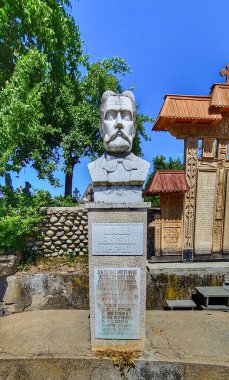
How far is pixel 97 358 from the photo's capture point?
2654 millimetres

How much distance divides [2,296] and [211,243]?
546 centimetres

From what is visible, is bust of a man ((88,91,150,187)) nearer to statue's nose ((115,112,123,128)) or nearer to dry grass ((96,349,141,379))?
statue's nose ((115,112,123,128))

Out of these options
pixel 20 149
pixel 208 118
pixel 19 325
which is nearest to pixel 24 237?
pixel 19 325

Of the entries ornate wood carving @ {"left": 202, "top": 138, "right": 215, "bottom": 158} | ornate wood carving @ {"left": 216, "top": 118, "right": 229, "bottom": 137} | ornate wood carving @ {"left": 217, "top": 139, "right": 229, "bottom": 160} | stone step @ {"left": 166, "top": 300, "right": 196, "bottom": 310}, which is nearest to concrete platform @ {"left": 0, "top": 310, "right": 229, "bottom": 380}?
stone step @ {"left": 166, "top": 300, "right": 196, "bottom": 310}

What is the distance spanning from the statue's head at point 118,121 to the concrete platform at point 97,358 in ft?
7.82

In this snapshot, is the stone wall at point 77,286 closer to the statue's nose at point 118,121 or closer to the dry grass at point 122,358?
the dry grass at point 122,358

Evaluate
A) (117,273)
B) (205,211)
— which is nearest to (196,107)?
(205,211)

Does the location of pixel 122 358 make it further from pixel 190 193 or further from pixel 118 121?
pixel 190 193

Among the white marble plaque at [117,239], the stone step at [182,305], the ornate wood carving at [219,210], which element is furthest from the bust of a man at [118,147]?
the ornate wood carving at [219,210]

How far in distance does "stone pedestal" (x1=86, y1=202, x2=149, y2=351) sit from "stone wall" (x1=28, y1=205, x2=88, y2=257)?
13.5 ft

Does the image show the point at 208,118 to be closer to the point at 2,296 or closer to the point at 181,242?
the point at 181,242

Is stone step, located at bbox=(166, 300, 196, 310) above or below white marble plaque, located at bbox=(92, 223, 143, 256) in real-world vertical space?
below

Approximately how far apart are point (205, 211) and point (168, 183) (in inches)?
53.2

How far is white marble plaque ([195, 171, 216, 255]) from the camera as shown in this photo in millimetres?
6598
